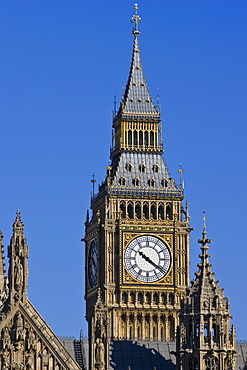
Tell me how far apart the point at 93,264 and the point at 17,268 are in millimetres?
29685

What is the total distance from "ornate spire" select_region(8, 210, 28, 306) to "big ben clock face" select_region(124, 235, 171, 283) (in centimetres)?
2680

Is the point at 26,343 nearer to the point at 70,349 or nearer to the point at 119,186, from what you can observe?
the point at 70,349

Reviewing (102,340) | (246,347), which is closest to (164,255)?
(246,347)

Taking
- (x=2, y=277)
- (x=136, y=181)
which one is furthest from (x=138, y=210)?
(x=2, y=277)

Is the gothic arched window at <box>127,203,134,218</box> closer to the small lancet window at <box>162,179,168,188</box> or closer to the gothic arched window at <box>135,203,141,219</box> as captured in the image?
the gothic arched window at <box>135,203,141,219</box>

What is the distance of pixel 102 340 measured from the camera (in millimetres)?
159000

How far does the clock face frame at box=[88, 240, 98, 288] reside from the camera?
187375 millimetres

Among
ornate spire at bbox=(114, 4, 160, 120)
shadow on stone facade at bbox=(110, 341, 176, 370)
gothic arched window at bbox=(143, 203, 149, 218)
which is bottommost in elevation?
shadow on stone facade at bbox=(110, 341, 176, 370)

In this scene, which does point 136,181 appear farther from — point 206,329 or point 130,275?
point 206,329

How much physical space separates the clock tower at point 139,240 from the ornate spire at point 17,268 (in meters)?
24.0

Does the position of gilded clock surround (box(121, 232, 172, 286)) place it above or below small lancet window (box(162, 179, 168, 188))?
below

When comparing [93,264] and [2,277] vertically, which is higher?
[93,264]

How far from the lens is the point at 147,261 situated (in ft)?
607

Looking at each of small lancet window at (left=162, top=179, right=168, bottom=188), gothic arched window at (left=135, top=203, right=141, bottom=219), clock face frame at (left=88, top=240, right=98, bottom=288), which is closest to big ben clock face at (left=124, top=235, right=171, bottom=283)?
gothic arched window at (left=135, top=203, right=141, bottom=219)
